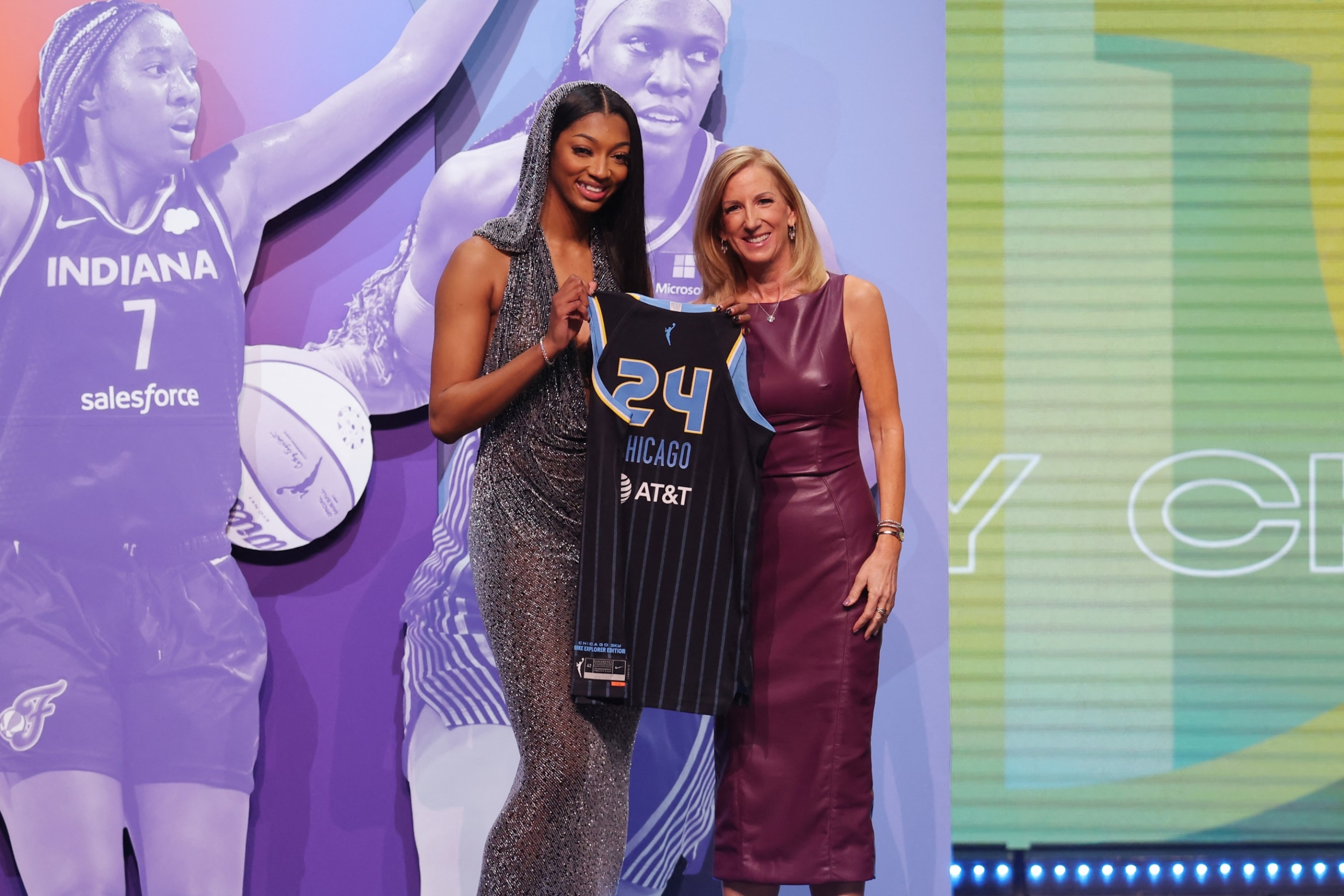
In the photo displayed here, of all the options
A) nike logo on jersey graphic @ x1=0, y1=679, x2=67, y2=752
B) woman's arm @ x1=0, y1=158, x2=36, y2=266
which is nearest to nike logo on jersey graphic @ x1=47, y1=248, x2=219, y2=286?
woman's arm @ x1=0, y1=158, x2=36, y2=266

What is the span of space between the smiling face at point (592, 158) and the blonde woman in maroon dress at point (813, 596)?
35 cm

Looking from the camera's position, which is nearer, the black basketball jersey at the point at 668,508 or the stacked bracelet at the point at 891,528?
the black basketball jersey at the point at 668,508

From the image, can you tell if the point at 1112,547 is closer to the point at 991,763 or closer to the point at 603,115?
the point at 991,763

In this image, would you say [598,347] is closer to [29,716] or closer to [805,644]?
[805,644]

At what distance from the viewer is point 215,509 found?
10.2ft

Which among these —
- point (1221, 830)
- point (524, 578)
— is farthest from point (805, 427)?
point (1221, 830)

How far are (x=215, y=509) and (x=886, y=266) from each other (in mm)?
2108

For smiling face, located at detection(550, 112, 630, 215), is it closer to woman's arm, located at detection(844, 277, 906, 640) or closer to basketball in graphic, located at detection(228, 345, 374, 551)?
woman's arm, located at detection(844, 277, 906, 640)

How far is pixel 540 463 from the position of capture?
87.5 inches

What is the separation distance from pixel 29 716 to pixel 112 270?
1292 mm

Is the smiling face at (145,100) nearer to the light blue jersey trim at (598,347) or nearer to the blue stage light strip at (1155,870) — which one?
the light blue jersey trim at (598,347)

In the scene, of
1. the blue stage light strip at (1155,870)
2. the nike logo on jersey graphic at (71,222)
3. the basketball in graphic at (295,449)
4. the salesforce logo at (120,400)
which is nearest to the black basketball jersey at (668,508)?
the basketball in graphic at (295,449)

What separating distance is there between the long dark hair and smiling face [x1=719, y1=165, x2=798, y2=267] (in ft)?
0.78

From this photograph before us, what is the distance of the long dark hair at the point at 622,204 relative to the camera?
2.22 meters
